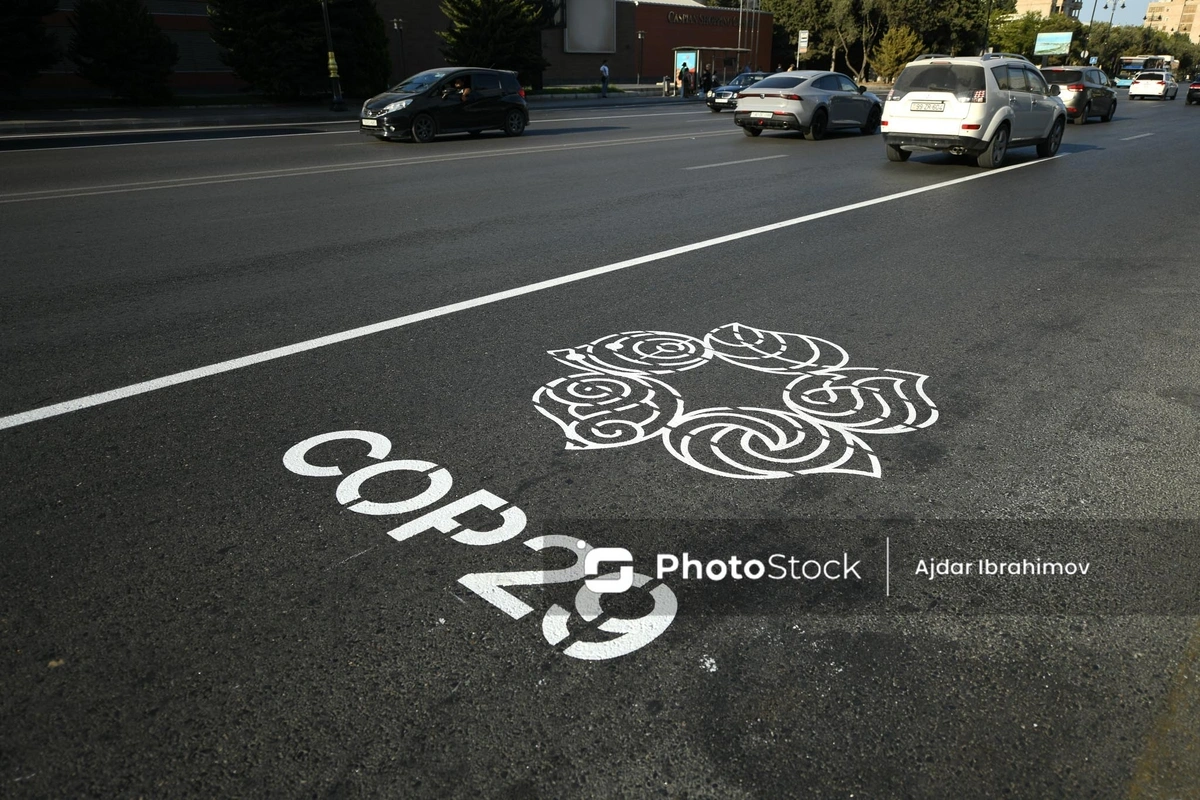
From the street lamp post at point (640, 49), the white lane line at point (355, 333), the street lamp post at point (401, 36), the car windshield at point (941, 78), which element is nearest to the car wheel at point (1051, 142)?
the car windshield at point (941, 78)

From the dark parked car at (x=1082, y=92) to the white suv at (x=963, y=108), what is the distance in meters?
12.9

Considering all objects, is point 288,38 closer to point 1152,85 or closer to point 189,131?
point 189,131

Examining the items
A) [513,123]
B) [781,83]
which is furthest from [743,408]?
[513,123]

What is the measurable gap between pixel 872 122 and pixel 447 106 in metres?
10.9

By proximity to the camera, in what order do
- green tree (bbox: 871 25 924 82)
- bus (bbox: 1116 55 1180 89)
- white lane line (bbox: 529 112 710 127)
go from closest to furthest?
1. white lane line (bbox: 529 112 710 127)
2. green tree (bbox: 871 25 924 82)
3. bus (bbox: 1116 55 1180 89)

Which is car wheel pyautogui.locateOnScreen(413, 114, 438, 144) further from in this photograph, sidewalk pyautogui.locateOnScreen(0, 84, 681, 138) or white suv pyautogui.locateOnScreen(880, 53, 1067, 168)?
white suv pyautogui.locateOnScreen(880, 53, 1067, 168)

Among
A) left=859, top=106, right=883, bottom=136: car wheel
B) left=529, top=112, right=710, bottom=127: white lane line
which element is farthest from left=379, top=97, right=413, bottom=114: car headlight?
left=859, top=106, right=883, bottom=136: car wheel

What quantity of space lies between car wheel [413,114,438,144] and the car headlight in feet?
1.22

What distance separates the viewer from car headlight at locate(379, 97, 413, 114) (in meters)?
18.8

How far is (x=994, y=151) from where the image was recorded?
47.2 ft

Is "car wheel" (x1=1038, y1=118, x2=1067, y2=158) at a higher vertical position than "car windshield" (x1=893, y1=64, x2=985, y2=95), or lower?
lower

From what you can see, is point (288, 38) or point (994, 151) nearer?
point (994, 151)

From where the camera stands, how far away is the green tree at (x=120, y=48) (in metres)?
28.1

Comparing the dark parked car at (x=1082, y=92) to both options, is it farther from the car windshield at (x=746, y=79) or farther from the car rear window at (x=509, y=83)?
the car rear window at (x=509, y=83)
